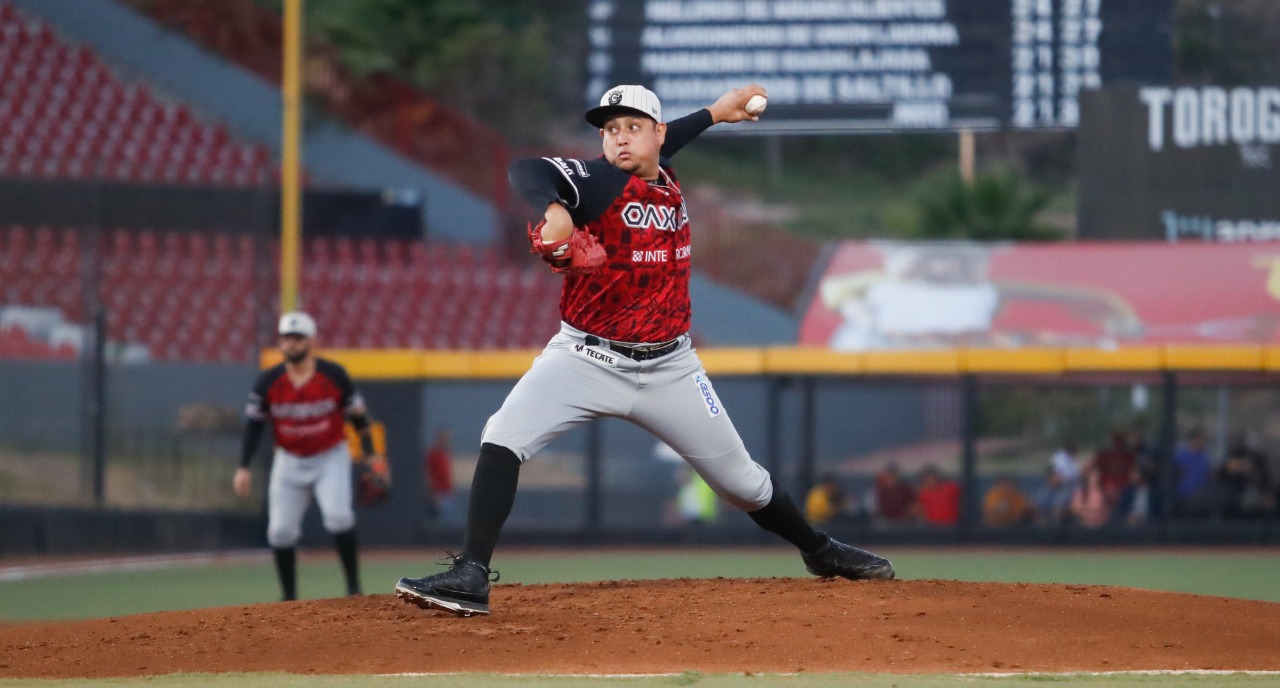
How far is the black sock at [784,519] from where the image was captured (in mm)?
6375

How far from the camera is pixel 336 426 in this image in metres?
10.3

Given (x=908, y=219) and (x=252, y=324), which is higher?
(x=908, y=219)

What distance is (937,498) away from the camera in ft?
60.1

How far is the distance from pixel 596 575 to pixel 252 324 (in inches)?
232

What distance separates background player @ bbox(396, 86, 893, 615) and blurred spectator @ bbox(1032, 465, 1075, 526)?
43.0 ft

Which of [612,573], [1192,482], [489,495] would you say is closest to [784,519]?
[489,495]

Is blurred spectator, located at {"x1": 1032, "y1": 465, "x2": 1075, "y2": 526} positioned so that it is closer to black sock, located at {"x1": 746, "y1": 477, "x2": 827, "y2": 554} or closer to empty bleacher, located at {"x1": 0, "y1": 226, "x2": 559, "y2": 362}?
empty bleacher, located at {"x1": 0, "y1": 226, "x2": 559, "y2": 362}

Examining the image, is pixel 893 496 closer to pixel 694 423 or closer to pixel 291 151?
pixel 291 151

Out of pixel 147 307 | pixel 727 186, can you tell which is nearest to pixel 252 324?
pixel 147 307

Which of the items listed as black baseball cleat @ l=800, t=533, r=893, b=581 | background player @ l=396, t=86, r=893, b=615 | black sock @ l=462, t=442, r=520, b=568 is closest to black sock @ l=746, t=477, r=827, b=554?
black baseball cleat @ l=800, t=533, r=893, b=581

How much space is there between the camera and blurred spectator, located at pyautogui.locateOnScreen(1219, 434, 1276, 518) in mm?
18125

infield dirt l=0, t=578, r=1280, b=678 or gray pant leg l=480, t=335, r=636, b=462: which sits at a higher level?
gray pant leg l=480, t=335, r=636, b=462

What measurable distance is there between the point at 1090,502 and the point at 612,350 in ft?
44.5

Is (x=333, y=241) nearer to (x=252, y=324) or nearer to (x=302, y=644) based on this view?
(x=252, y=324)
